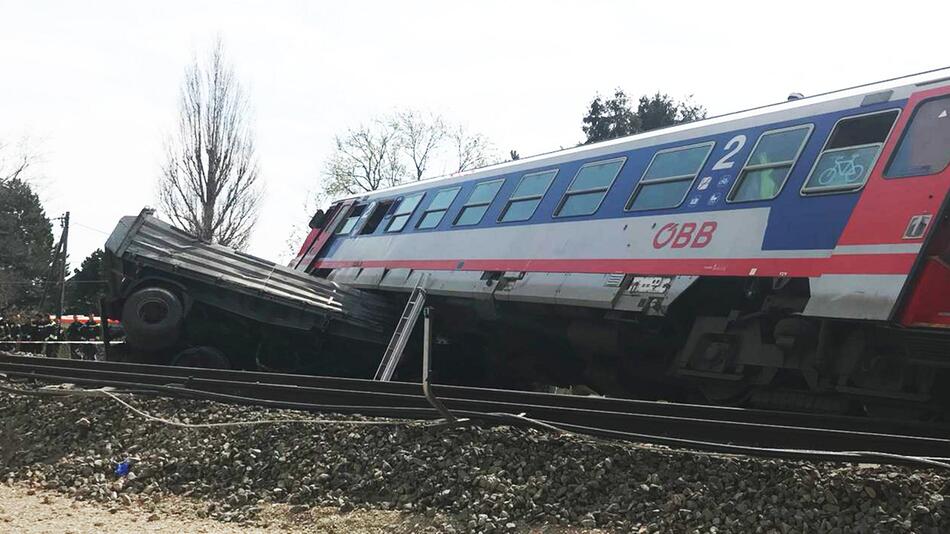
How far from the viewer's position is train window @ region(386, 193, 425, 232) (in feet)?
49.3

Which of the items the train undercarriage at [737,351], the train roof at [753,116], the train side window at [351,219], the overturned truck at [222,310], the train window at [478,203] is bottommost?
the overturned truck at [222,310]

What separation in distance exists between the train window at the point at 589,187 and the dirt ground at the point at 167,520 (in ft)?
19.5

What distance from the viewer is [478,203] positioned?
13094 millimetres

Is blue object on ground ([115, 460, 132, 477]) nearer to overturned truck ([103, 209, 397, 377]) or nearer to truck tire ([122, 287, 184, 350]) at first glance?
overturned truck ([103, 209, 397, 377])

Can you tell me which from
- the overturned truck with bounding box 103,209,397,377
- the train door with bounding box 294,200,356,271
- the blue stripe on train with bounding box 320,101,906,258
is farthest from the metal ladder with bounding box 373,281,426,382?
the train door with bounding box 294,200,356,271

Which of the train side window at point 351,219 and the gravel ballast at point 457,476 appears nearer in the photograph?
the gravel ballast at point 457,476

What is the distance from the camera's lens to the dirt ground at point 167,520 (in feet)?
17.9

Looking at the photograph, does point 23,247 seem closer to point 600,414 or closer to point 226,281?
point 226,281

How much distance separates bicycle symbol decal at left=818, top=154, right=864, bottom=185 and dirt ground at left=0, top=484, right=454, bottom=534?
15.9 feet

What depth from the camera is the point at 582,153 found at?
37.4ft

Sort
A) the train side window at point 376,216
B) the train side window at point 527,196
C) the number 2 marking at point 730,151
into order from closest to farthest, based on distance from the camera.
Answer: the number 2 marking at point 730,151 < the train side window at point 527,196 < the train side window at point 376,216

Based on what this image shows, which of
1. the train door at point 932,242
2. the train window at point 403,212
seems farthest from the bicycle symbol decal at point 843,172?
the train window at point 403,212

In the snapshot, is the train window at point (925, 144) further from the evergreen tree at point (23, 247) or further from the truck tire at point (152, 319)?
the evergreen tree at point (23, 247)

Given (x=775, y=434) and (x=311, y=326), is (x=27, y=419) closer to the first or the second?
(x=311, y=326)
